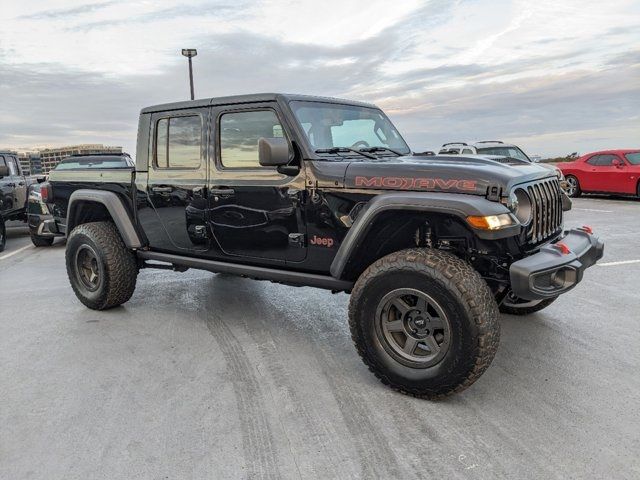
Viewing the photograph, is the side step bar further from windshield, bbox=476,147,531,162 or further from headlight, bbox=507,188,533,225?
windshield, bbox=476,147,531,162

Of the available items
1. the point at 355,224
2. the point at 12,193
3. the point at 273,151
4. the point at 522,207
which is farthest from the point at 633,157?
the point at 12,193

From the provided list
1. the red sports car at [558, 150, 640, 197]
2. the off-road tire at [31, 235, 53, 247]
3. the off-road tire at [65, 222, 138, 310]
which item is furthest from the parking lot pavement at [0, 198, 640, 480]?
the red sports car at [558, 150, 640, 197]

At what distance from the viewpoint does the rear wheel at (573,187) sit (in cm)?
1559

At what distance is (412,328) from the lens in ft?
10.6

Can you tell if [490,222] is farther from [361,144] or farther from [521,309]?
[521,309]

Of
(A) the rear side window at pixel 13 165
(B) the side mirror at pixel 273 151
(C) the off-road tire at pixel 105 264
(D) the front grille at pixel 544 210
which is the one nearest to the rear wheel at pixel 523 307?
(D) the front grille at pixel 544 210

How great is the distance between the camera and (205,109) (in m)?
4.30

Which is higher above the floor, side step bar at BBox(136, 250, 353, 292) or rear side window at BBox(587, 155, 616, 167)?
rear side window at BBox(587, 155, 616, 167)

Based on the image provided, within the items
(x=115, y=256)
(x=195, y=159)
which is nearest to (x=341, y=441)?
(x=195, y=159)

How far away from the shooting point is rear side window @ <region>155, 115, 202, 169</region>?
172 inches

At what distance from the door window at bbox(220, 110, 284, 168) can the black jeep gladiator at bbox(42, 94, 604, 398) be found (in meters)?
0.01

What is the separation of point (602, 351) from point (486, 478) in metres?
1.99

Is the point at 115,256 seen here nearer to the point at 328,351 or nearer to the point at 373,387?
the point at 328,351

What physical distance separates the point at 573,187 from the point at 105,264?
582 inches
